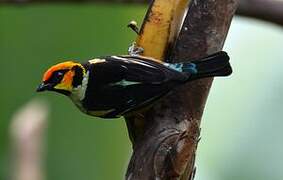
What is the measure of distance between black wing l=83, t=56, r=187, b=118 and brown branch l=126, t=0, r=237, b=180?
4cm

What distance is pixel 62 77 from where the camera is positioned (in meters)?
2.29

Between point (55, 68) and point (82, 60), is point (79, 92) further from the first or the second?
point (82, 60)

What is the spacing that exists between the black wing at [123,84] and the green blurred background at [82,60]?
78.6 inches

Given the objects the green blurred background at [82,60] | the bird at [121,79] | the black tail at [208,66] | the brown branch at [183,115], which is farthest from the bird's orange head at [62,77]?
the green blurred background at [82,60]

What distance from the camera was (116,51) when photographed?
4535 mm

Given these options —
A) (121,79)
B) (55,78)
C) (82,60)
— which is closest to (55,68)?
(55,78)

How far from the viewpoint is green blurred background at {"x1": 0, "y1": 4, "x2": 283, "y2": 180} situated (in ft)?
14.5

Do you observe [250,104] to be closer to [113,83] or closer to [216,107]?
[216,107]

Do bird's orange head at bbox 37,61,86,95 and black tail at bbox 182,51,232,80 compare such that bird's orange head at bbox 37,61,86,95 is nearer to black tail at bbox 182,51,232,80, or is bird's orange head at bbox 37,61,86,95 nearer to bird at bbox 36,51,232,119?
bird at bbox 36,51,232,119

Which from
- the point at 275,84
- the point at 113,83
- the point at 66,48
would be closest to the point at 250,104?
the point at 275,84

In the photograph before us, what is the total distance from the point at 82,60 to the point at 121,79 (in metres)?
2.25

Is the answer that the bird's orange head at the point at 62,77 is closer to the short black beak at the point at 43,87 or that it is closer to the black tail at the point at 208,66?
the short black beak at the point at 43,87

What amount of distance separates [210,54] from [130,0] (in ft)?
4.58

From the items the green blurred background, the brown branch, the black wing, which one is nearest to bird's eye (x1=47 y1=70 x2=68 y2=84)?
the black wing
